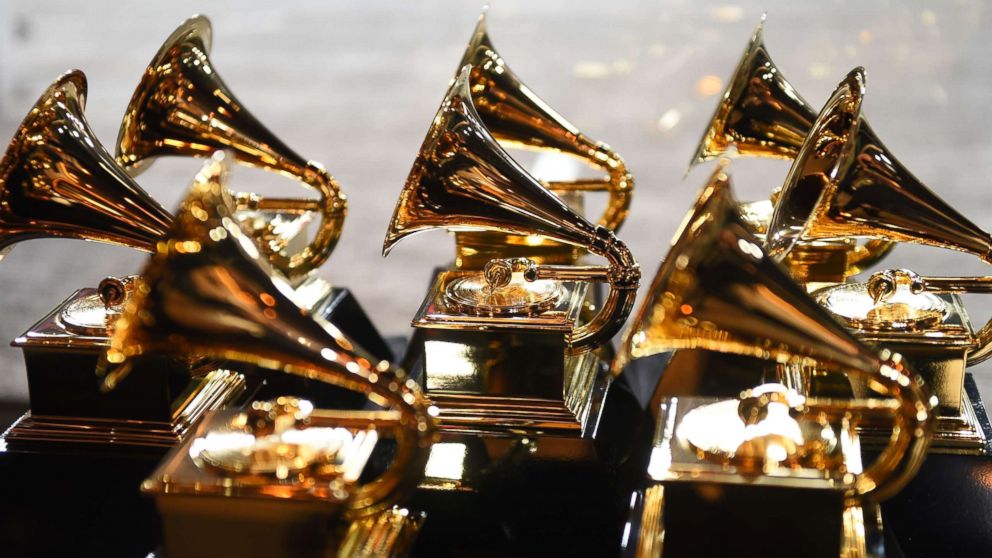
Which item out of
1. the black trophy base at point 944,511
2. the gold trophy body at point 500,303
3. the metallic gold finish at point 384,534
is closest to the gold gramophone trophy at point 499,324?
the gold trophy body at point 500,303

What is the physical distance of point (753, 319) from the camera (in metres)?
1.15

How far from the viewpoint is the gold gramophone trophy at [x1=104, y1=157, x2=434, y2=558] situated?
1.10m

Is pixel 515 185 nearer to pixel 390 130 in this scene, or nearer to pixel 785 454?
pixel 785 454

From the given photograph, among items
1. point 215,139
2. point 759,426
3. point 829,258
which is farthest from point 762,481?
point 215,139

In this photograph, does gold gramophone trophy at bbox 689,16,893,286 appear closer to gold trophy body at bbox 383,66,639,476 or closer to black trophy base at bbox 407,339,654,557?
gold trophy body at bbox 383,66,639,476

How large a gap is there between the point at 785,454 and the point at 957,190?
268cm

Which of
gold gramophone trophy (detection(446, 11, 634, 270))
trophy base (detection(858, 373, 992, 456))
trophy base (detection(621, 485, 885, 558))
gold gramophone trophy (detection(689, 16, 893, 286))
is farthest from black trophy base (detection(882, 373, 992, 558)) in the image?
gold gramophone trophy (detection(446, 11, 634, 270))

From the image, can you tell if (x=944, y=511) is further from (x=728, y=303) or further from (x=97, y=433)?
(x=97, y=433)

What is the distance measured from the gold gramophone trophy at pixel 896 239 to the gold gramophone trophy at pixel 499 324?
263mm

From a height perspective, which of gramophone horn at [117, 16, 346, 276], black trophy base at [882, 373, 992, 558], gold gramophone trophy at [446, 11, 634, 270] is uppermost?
gold gramophone trophy at [446, 11, 634, 270]

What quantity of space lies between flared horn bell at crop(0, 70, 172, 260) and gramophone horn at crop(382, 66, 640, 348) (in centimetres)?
35

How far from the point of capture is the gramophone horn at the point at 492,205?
1.57m

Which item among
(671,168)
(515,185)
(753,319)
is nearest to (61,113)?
(515,185)

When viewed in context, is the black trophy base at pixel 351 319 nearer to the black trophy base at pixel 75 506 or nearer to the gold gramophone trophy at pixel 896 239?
the black trophy base at pixel 75 506
